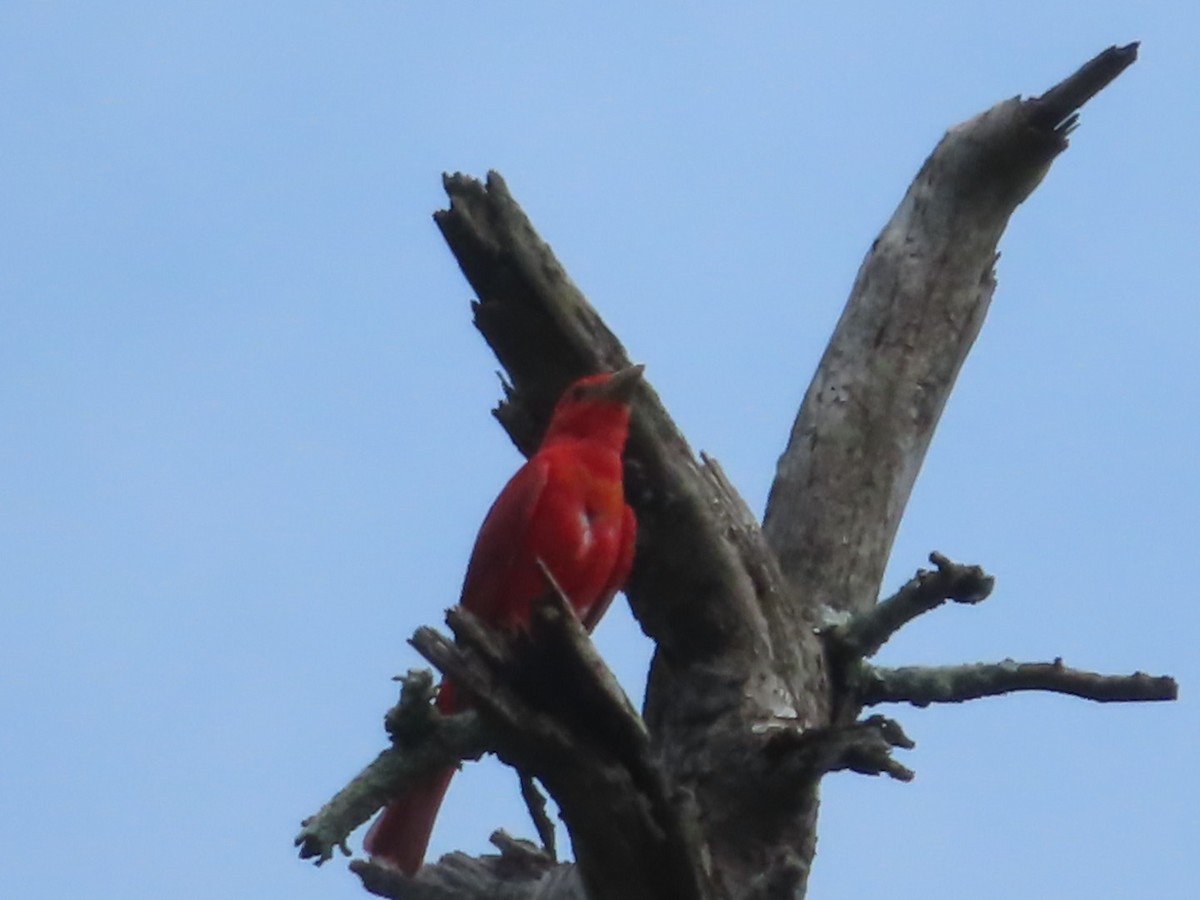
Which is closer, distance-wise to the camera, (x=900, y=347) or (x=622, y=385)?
(x=622, y=385)

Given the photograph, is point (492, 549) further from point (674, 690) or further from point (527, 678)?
point (527, 678)

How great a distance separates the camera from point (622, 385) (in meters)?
5.88

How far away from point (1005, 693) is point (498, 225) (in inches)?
85.6

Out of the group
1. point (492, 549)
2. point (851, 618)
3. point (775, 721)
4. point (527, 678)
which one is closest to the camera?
point (527, 678)

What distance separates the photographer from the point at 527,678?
14.2ft

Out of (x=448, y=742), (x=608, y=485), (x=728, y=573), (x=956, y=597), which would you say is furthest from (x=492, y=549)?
(x=956, y=597)

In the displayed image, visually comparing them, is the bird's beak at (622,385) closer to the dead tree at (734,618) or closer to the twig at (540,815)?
the dead tree at (734,618)

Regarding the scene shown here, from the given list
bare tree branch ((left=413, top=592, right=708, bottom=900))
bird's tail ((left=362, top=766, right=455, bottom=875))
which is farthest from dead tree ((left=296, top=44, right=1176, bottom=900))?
→ bird's tail ((left=362, top=766, right=455, bottom=875))

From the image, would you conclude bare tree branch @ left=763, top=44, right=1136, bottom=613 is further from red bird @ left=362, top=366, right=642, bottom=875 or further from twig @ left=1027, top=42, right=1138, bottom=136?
red bird @ left=362, top=366, right=642, bottom=875

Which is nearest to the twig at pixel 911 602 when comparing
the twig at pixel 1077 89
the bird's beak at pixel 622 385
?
the bird's beak at pixel 622 385

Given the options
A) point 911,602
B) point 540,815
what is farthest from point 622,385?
point 540,815

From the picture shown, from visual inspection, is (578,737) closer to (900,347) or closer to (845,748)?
(845,748)

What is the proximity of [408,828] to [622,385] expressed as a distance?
1.72 metres

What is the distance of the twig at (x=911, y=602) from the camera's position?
17.1 ft
